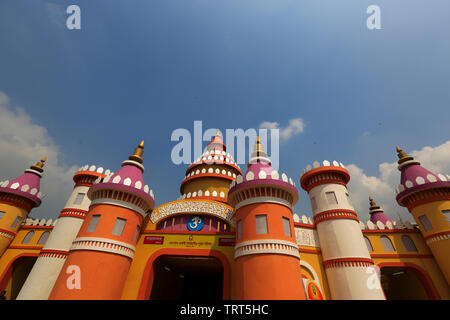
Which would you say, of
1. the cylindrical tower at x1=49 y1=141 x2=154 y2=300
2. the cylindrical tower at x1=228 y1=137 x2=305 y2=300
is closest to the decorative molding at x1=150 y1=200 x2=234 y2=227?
the cylindrical tower at x1=49 y1=141 x2=154 y2=300

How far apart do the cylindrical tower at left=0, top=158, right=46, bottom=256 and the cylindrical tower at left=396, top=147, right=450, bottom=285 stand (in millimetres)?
33557

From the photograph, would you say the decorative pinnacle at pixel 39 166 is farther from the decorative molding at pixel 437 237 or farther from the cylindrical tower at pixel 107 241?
the decorative molding at pixel 437 237

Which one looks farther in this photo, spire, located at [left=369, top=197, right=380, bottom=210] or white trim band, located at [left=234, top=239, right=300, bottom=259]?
spire, located at [left=369, top=197, right=380, bottom=210]

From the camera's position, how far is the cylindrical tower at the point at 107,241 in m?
12.3

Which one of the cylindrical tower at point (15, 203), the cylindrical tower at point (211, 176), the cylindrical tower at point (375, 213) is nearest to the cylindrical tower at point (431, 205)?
the cylindrical tower at point (375, 213)

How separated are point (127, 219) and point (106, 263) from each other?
281cm

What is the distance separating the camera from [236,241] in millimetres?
13898

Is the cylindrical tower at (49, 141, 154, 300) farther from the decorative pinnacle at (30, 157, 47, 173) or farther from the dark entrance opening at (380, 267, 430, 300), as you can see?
the dark entrance opening at (380, 267, 430, 300)

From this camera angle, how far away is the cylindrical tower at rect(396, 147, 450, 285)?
50.9 ft

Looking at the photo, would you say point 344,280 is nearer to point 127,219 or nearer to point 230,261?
point 230,261
